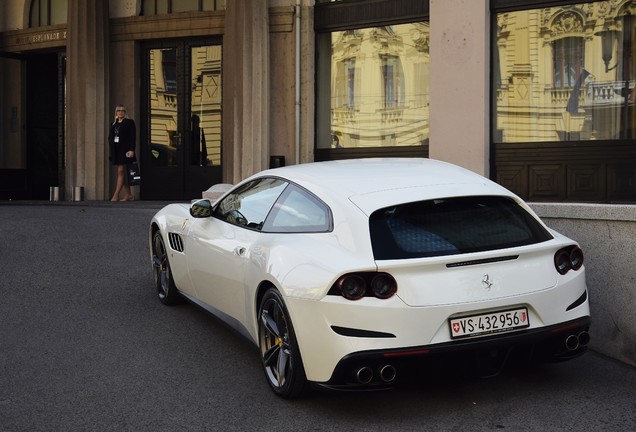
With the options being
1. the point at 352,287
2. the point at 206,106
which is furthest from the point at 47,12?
the point at 352,287

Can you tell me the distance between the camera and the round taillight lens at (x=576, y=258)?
198 inches

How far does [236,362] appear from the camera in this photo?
5.99 metres

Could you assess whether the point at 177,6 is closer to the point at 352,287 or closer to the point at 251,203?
the point at 251,203

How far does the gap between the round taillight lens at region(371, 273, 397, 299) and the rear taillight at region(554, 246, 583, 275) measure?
3.36 feet

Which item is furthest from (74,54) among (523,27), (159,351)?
(159,351)

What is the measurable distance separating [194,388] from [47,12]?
703 inches

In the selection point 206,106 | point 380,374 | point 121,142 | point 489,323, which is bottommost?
point 380,374

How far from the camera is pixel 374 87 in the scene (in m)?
17.4

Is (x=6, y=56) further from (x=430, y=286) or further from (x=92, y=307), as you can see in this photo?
(x=430, y=286)

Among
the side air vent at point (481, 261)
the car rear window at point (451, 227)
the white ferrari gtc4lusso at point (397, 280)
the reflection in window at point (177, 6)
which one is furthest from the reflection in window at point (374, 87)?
the side air vent at point (481, 261)

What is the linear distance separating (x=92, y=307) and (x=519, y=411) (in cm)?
440

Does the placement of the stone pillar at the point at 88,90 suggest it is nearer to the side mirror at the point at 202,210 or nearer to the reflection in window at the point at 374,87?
the reflection in window at the point at 374,87

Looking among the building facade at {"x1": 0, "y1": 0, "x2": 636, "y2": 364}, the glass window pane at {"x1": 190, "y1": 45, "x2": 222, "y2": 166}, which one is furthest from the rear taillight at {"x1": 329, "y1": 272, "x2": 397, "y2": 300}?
the glass window pane at {"x1": 190, "y1": 45, "x2": 222, "y2": 166}

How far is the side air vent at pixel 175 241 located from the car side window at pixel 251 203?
0.70 metres
